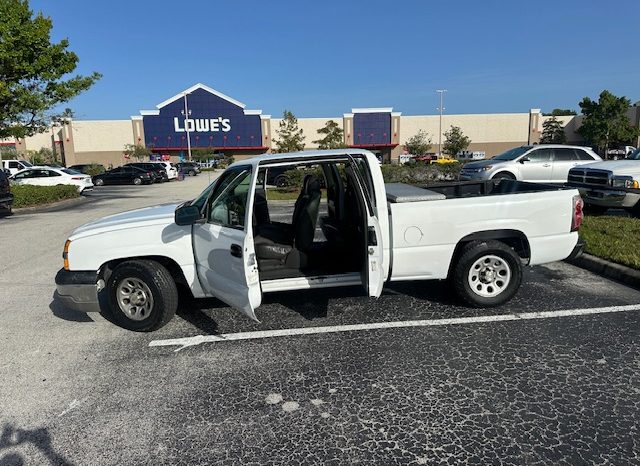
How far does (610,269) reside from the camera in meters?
6.05

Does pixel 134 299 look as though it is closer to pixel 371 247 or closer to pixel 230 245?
pixel 230 245

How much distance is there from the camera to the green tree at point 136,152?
60556mm

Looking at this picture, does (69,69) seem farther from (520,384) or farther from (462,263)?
(520,384)

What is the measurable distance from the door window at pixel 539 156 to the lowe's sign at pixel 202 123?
58797 millimetres

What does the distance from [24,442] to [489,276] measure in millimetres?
4303

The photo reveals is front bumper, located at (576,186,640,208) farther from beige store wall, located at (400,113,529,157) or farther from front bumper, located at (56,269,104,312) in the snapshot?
beige store wall, located at (400,113,529,157)

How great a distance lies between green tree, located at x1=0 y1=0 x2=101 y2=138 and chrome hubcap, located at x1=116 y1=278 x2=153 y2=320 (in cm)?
1265

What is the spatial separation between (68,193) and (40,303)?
52.0 ft

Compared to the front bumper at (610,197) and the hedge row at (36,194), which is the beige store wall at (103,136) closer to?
the hedge row at (36,194)

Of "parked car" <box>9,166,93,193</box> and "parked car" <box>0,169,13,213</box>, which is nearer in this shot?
"parked car" <box>0,169,13,213</box>

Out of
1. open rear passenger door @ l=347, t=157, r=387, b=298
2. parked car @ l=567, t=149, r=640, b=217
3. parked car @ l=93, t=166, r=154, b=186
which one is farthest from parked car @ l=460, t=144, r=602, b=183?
→ parked car @ l=93, t=166, r=154, b=186

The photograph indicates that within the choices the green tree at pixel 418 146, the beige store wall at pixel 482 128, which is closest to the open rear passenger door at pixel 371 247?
the green tree at pixel 418 146

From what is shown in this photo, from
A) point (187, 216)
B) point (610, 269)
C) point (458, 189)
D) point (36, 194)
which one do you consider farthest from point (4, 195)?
point (610, 269)

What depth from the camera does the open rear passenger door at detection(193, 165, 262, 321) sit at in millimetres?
3869
